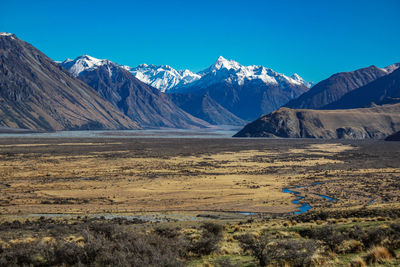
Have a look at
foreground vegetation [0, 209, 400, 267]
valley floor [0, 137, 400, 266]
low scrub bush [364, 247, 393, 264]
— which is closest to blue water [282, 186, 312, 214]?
valley floor [0, 137, 400, 266]

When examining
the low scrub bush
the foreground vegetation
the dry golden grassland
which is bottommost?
the dry golden grassland

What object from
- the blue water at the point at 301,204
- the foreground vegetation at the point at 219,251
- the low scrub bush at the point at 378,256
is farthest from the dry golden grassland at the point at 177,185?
the low scrub bush at the point at 378,256

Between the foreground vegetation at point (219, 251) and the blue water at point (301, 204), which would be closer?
the foreground vegetation at point (219, 251)

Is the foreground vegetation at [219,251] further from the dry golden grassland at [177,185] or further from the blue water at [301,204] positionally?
the dry golden grassland at [177,185]

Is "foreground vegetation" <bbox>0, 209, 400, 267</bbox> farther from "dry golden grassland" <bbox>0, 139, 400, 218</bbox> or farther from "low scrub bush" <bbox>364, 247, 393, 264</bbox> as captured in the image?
"dry golden grassland" <bbox>0, 139, 400, 218</bbox>

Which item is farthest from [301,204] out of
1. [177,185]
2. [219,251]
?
[219,251]

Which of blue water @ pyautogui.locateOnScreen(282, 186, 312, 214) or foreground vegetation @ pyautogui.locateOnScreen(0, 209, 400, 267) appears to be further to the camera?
blue water @ pyautogui.locateOnScreen(282, 186, 312, 214)

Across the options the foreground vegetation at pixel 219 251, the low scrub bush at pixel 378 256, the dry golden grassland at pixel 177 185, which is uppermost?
the low scrub bush at pixel 378 256

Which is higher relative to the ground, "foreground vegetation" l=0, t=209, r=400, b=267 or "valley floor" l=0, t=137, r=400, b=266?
"foreground vegetation" l=0, t=209, r=400, b=267

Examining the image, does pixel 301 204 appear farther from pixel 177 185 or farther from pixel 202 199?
pixel 177 185

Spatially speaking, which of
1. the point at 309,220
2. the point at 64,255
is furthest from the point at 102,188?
the point at 64,255

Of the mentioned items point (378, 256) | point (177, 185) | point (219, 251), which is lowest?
point (177, 185)

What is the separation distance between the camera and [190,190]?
50719mm

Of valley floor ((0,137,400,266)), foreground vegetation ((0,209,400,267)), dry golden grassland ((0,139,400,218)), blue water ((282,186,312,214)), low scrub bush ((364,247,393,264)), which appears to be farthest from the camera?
dry golden grassland ((0,139,400,218))
